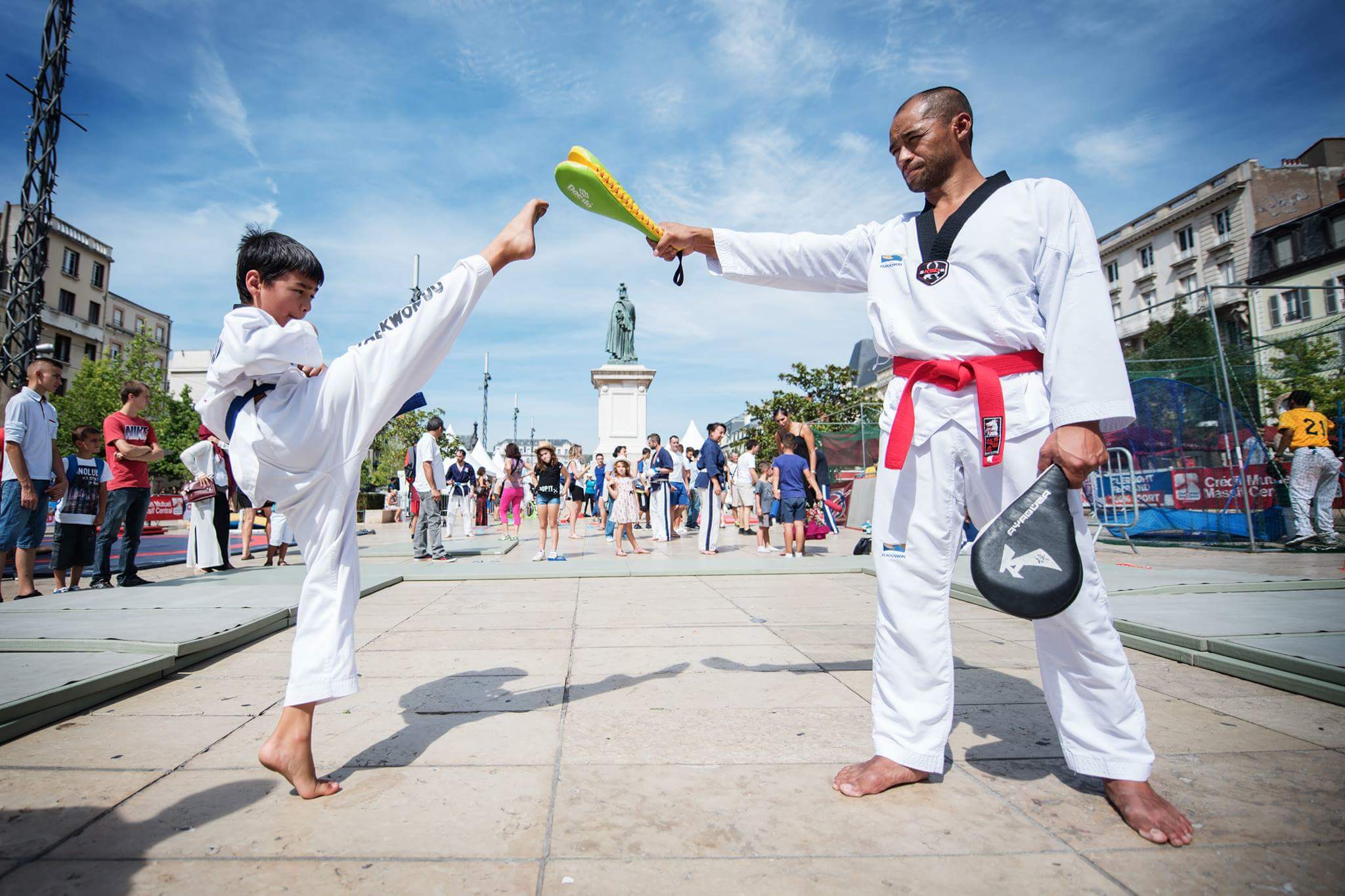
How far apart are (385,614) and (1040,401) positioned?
4.62 meters

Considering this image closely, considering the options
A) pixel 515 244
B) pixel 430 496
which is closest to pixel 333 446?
pixel 515 244

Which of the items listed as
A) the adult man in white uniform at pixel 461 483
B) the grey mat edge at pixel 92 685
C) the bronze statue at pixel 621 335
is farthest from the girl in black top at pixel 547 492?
the bronze statue at pixel 621 335

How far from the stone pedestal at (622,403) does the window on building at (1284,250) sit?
1471 inches

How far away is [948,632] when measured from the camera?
1981mm

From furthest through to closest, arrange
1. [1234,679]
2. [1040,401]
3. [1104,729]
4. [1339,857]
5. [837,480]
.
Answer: [837,480] < [1234,679] < [1040,401] < [1104,729] < [1339,857]

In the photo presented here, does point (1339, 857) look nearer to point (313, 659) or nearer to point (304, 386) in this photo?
point (313, 659)

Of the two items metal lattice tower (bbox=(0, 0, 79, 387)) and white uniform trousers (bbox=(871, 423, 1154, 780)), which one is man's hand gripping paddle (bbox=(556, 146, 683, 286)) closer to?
white uniform trousers (bbox=(871, 423, 1154, 780))

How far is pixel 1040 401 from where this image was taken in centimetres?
197

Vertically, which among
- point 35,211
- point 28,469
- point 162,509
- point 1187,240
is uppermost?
point 1187,240

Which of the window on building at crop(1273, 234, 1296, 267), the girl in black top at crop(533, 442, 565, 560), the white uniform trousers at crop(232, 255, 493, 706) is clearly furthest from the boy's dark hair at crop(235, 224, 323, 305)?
the window on building at crop(1273, 234, 1296, 267)

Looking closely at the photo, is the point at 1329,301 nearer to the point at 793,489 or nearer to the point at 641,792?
the point at 793,489

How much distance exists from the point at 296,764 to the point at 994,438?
2.19 m

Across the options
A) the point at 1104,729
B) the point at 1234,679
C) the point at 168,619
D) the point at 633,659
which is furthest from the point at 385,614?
the point at 1234,679

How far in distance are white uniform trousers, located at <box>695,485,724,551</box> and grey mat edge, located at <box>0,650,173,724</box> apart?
7.30m
